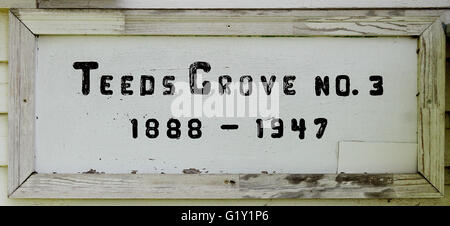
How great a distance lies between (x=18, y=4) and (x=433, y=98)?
1299 mm

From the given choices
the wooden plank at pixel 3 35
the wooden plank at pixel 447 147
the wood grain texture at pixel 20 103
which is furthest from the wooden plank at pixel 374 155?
the wooden plank at pixel 3 35

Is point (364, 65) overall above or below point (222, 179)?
above

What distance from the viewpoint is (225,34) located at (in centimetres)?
125

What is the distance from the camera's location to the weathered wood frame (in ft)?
4.05

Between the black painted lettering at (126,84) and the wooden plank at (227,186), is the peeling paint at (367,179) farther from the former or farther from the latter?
the black painted lettering at (126,84)

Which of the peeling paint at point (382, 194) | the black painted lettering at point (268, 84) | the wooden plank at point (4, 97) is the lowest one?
the peeling paint at point (382, 194)

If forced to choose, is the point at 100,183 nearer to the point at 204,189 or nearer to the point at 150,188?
the point at 150,188

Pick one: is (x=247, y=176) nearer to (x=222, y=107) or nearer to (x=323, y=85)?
(x=222, y=107)

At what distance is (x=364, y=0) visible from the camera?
1261 millimetres

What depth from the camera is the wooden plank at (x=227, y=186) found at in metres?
1.24

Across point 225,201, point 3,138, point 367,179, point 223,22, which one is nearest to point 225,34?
point 223,22
